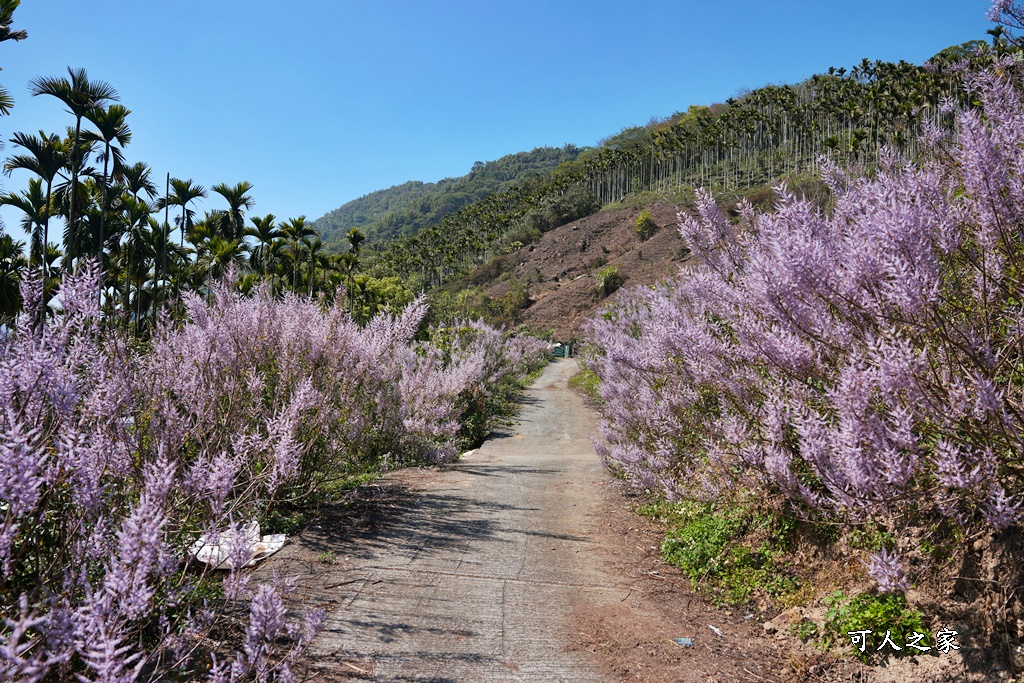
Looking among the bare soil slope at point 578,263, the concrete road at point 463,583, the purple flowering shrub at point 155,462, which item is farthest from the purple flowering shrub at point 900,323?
the bare soil slope at point 578,263

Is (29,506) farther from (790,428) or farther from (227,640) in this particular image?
(790,428)

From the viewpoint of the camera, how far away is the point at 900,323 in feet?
9.25

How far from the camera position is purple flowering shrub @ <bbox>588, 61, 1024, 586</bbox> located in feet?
8.40

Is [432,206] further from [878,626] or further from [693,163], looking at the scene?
[878,626]

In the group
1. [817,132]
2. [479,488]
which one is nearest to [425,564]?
[479,488]

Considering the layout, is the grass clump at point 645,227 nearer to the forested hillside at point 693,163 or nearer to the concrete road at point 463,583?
the forested hillside at point 693,163

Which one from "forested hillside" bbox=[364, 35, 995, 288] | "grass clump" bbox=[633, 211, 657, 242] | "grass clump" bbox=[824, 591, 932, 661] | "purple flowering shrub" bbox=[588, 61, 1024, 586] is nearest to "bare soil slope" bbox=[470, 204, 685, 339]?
"grass clump" bbox=[633, 211, 657, 242]

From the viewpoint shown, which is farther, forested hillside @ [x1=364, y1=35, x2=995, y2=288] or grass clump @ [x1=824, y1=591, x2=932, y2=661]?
forested hillside @ [x1=364, y1=35, x2=995, y2=288]

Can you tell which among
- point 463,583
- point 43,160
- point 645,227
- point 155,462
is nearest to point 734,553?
point 463,583

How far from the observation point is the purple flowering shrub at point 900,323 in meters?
2.56

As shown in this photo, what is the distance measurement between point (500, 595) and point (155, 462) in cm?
276

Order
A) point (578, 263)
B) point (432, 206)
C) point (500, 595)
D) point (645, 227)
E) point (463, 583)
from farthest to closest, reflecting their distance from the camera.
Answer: point (432, 206), point (578, 263), point (645, 227), point (463, 583), point (500, 595)

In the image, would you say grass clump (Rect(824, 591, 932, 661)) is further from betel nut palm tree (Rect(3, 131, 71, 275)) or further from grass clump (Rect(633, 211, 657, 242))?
grass clump (Rect(633, 211, 657, 242))

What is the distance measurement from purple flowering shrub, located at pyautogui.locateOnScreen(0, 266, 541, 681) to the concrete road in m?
0.54
